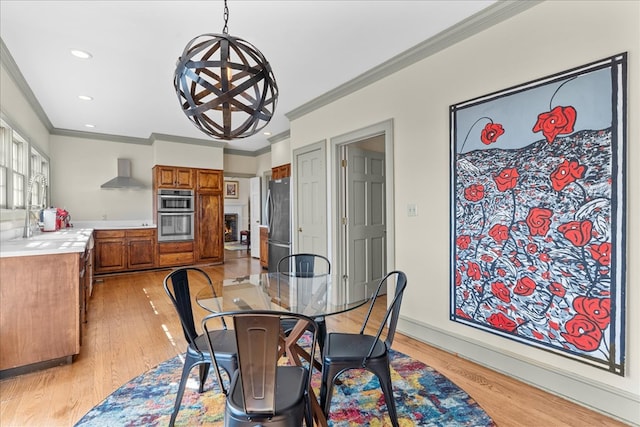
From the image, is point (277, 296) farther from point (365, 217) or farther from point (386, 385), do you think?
point (365, 217)

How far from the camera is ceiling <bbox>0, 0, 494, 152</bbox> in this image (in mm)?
2363

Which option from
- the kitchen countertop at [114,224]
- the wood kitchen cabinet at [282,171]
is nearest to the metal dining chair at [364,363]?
the wood kitchen cabinet at [282,171]

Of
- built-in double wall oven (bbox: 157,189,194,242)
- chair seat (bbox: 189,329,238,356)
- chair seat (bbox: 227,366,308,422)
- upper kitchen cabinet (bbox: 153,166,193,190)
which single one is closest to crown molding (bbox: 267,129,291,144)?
upper kitchen cabinet (bbox: 153,166,193,190)

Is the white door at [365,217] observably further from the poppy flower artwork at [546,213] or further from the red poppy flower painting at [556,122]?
the red poppy flower painting at [556,122]

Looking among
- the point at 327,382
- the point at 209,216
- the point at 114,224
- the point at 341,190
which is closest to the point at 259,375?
the point at 327,382

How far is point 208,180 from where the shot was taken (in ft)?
22.2

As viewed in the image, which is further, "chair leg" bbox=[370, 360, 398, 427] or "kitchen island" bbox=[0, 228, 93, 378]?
"kitchen island" bbox=[0, 228, 93, 378]

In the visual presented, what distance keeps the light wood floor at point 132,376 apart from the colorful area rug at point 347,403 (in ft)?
0.37

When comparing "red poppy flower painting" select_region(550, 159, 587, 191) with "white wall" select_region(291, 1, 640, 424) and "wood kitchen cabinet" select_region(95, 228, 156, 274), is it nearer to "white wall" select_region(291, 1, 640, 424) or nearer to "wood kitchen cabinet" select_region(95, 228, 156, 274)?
"white wall" select_region(291, 1, 640, 424)

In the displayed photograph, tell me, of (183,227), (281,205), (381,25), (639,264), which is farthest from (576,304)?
(183,227)

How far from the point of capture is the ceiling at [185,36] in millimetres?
2363

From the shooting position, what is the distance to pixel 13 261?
7.63 ft

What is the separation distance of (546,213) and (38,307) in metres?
3.70

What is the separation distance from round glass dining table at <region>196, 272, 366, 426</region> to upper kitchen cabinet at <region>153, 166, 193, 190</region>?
439 cm
